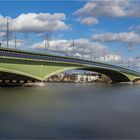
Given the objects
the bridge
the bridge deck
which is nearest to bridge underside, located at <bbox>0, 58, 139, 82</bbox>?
the bridge

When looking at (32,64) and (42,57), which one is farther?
(42,57)

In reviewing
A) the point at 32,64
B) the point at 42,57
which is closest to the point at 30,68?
the point at 32,64

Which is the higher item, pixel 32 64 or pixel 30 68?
pixel 32 64

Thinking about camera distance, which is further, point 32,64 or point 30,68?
point 32,64

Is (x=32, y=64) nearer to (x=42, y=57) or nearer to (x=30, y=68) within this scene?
(x=30, y=68)

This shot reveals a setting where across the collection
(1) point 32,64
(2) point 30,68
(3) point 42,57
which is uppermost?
(3) point 42,57

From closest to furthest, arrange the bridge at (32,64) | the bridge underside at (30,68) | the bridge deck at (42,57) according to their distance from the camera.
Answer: the bridge underside at (30,68) < the bridge at (32,64) < the bridge deck at (42,57)

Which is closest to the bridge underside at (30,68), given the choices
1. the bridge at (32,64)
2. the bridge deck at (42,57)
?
the bridge at (32,64)

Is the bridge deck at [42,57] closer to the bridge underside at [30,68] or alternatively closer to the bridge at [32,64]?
the bridge at [32,64]

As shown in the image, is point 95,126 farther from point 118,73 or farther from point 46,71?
point 118,73

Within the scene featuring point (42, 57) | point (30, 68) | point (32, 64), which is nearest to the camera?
point (30, 68)

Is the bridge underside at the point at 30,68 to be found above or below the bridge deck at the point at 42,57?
below

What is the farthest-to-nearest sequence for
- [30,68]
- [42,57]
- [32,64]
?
[42,57] → [32,64] → [30,68]

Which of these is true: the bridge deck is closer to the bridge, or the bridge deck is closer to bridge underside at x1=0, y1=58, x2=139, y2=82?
the bridge
